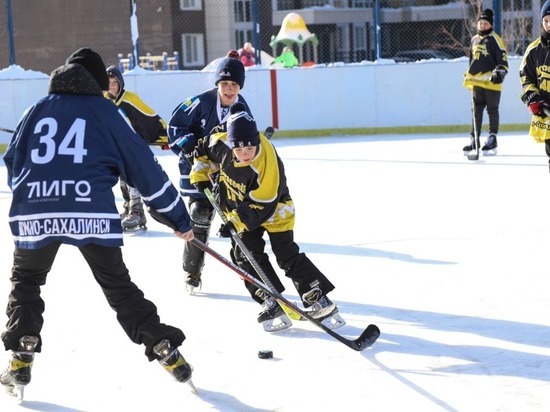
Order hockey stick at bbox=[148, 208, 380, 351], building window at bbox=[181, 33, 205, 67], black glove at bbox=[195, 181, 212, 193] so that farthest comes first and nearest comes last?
building window at bbox=[181, 33, 205, 67], black glove at bbox=[195, 181, 212, 193], hockey stick at bbox=[148, 208, 380, 351]

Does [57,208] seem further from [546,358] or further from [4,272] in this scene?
[4,272]

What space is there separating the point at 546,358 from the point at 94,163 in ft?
5.79

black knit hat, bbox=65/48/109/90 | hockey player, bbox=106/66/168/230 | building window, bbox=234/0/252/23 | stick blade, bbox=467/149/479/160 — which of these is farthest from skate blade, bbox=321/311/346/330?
building window, bbox=234/0/252/23

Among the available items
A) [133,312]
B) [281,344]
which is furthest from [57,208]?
[281,344]

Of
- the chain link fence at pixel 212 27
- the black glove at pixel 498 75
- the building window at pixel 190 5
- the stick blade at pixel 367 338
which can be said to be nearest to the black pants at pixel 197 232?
the stick blade at pixel 367 338

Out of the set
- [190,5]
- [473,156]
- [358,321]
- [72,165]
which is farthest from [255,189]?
[190,5]

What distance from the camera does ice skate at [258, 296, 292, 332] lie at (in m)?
4.14

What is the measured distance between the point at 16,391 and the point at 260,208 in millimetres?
1201

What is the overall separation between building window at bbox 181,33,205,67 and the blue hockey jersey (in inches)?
766

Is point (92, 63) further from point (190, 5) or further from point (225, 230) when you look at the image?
point (190, 5)

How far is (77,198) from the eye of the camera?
3.17m

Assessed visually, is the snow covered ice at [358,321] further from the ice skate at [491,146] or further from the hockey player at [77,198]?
the ice skate at [491,146]

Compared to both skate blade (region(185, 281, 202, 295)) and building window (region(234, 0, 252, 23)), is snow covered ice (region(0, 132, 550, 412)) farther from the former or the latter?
building window (region(234, 0, 252, 23))

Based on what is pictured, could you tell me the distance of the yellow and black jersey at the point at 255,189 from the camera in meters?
3.96
